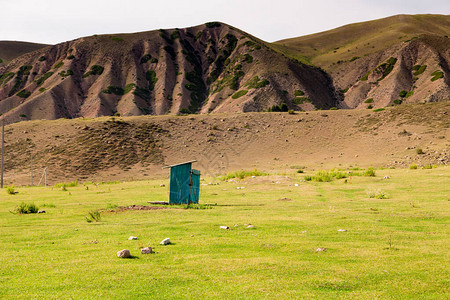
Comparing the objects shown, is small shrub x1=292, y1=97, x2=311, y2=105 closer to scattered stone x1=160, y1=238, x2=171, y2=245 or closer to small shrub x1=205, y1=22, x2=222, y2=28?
small shrub x1=205, y1=22, x2=222, y2=28

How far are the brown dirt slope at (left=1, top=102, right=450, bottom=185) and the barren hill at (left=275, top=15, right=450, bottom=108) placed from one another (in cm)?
2105

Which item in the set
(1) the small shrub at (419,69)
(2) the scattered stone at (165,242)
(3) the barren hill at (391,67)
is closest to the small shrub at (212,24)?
(3) the barren hill at (391,67)

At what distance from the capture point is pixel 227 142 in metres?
65.8

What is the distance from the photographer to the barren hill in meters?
97.9

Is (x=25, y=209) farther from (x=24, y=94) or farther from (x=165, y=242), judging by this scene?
(x=24, y=94)

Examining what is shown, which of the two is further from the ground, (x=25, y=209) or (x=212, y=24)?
(x=212, y=24)

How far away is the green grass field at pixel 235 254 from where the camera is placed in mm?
6500

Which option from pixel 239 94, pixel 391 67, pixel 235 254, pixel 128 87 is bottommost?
pixel 235 254

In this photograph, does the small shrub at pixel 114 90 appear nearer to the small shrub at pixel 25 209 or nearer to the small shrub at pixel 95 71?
the small shrub at pixel 95 71

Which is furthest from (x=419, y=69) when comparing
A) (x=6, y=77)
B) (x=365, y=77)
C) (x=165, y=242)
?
(x=6, y=77)

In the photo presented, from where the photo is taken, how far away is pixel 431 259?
8086mm

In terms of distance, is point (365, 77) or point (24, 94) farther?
point (24, 94)

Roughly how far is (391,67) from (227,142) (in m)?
69.7

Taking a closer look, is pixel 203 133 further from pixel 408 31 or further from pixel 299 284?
pixel 408 31
